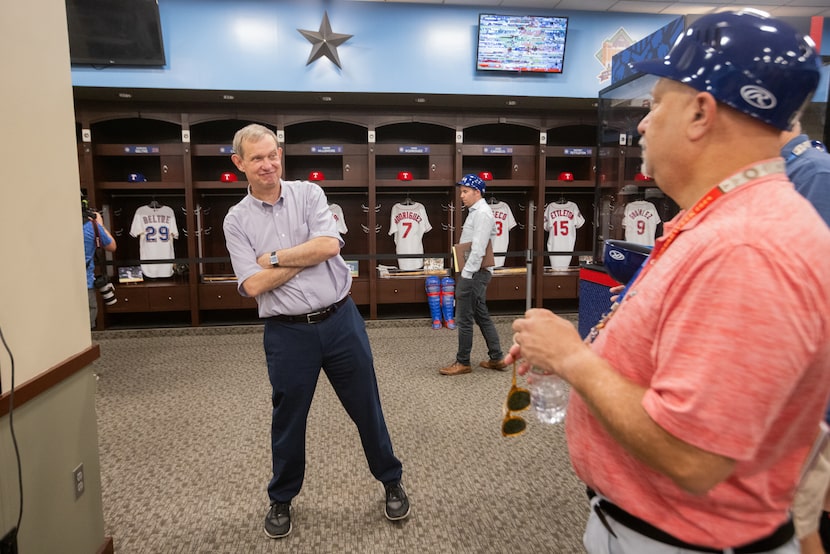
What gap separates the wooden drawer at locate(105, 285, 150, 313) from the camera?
19.3 ft

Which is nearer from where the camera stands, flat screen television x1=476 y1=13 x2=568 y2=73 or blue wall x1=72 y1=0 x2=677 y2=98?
blue wall x1=72 y1=0 x2=677 y2=98

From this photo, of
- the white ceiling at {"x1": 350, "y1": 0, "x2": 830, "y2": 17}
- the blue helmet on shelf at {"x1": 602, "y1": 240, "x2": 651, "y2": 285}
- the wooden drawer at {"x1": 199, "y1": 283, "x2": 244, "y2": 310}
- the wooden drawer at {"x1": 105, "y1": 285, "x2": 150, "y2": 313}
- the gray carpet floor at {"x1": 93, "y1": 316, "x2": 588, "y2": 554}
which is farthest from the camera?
the wooden drawer at {"x1": 199, "y1": 283, "x2": 244, "y2": 310}

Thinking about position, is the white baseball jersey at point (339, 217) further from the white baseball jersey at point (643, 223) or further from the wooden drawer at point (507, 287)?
the white baseball jersey at point (643, 223)

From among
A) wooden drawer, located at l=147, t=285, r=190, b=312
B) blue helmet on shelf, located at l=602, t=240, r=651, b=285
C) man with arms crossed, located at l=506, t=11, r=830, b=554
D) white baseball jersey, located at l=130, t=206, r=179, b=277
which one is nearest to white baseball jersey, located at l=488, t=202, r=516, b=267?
wooden drawer, located at l=147, t=285, r=190, b=312

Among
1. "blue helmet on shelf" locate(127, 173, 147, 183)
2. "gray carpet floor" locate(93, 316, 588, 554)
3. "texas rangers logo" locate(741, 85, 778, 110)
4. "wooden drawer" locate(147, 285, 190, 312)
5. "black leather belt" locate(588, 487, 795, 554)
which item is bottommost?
"gray carpet floor" locate(93, 316, 588, 554)

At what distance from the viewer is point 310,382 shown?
2039mm

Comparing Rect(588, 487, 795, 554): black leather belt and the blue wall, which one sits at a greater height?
the blue wall

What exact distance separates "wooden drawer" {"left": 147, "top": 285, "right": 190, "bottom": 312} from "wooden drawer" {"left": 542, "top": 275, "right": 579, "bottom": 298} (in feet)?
14.8

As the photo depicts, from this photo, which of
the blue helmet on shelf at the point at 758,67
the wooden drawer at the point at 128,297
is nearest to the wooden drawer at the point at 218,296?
the wooden drawer at the point at 128,297

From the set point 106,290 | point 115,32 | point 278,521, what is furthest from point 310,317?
point 115,32

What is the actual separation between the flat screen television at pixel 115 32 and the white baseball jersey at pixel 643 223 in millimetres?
5516

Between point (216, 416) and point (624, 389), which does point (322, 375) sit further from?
point (624, 389)

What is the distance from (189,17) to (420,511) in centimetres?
517

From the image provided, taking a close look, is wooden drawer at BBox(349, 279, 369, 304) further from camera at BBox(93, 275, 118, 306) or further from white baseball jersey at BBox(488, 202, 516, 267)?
camera at BBox(93, 275, 118, 306)
